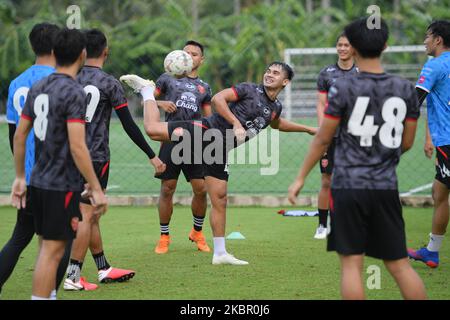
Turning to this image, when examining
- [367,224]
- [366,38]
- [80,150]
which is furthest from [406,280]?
[80,150]

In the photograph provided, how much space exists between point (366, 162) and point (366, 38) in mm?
786

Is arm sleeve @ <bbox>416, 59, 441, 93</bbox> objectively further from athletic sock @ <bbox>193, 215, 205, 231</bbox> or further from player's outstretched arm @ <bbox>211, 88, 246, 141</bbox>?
athletic sock @ <bbox>193, 215, 205, 231</bbox>

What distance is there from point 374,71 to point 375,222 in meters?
0.97

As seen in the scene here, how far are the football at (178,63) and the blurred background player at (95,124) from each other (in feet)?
5.94

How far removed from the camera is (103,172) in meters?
6.63

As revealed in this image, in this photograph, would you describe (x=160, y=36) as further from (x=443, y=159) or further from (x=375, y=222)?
(x=375, y=222)

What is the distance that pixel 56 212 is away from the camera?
16.9 ft

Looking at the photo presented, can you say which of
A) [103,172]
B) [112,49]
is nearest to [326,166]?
[103,172]

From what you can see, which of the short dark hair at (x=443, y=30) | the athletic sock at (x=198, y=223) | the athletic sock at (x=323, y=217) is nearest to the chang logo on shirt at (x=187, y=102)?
the athletic sock at (x=198, y=223)

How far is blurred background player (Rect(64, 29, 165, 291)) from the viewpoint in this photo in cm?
649

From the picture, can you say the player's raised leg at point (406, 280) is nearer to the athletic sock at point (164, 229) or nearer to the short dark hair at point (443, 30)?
the short dark hair at point (443, 30)

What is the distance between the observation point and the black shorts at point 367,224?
15.9 feet

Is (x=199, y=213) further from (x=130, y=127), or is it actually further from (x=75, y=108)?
(x=75, y=108)
